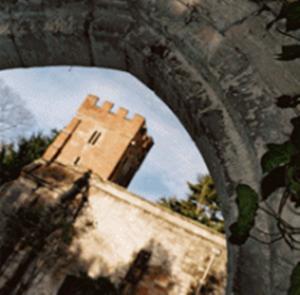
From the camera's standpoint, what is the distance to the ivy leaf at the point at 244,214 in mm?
1036

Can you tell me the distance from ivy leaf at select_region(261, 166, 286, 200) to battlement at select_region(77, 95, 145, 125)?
67.0ft

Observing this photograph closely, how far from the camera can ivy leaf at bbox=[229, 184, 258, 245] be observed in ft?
3.40

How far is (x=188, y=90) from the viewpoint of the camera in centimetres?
134

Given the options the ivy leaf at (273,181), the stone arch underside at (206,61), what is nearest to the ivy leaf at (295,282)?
the stone arch underside at (206,61)

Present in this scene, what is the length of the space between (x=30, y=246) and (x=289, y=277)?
1362cm

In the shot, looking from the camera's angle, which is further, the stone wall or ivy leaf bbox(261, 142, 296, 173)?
the stone wall

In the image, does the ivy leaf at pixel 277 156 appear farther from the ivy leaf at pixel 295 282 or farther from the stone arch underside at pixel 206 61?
the ivy leaf at pixel 295 282

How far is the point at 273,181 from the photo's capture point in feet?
3.53

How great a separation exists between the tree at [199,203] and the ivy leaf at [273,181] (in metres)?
20.9

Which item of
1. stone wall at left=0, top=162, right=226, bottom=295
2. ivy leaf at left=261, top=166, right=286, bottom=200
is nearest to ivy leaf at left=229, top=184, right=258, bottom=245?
ivy leaf at left=261, top=166, right=286, bottom=200

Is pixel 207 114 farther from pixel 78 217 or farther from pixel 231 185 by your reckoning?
pixel 78 217

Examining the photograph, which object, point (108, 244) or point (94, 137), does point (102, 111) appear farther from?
point (108, 244)

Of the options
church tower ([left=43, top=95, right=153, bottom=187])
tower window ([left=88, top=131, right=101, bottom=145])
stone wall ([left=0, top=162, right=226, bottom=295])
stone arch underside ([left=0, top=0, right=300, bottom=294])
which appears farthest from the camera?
tower window ([left=88, top=131, right=101, bottom=145])

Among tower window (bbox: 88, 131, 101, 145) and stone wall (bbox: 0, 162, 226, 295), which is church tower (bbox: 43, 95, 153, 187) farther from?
stone wall (bbox: 0, 162, 226, 295)
